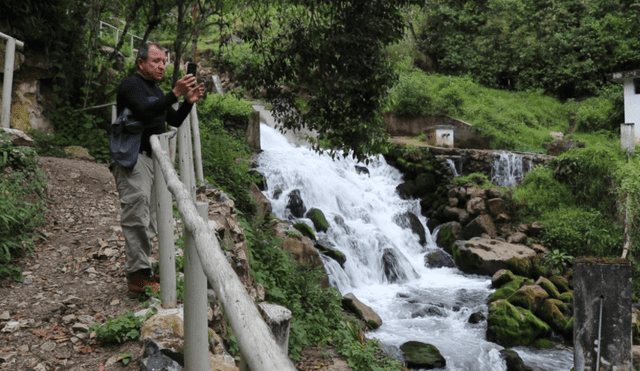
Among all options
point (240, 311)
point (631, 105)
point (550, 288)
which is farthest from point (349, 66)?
point (631, 105)

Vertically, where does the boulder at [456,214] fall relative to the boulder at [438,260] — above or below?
above

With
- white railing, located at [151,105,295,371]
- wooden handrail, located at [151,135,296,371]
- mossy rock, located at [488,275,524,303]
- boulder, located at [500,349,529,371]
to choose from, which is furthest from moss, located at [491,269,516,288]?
wooden handrail, located at [151,135,296,371]

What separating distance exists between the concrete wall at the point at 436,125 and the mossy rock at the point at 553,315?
1127cm

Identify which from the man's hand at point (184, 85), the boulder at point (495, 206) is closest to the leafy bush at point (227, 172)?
the man's hand at point (184, 85)

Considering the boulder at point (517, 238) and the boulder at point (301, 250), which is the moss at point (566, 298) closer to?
the boulder at point (517, 238)

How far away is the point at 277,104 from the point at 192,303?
6073 millimetres

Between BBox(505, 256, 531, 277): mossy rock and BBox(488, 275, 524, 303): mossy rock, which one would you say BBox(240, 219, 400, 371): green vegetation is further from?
BBox(505, 256, 531, 277): mossy rock

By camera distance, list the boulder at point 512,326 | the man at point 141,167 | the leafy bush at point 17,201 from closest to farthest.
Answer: the man at point 141,167 < the leafy bush at point 17,201 < the boulder at point 512,326

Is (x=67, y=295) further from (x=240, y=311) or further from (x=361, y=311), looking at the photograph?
(x=361, y=311)

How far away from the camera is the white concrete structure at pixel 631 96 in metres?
19.5

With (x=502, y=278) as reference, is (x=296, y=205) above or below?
above

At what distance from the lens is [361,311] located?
9.34 metres

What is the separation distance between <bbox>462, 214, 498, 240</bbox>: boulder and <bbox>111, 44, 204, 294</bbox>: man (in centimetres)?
1318

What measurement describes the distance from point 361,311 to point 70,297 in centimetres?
630
